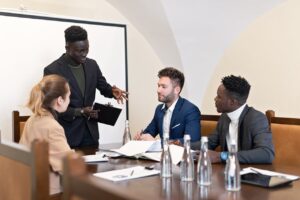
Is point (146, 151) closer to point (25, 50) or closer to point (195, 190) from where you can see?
point (195, 190)

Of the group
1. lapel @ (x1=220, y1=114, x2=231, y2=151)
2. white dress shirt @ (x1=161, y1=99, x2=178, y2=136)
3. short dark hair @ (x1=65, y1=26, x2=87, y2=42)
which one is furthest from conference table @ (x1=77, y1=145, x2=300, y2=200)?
short dark hair @ (x1=65, y1=26, x2=87, y2=42)

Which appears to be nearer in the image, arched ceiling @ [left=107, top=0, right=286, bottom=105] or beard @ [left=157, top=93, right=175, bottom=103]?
beard @ [left=157, top=93, right=175, bottom=103]

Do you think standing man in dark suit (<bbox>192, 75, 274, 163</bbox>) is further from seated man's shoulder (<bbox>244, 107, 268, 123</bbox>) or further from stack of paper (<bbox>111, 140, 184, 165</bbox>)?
stack of paper (<bbox>111, 140, 184, 165</bbox>)

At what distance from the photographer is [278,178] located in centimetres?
164

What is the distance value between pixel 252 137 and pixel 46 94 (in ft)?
3.51

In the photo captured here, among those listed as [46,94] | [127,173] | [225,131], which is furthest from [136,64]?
[127,173]

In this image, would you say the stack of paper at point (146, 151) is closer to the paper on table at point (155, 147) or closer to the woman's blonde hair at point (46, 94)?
the paper on table at point (155, 147)

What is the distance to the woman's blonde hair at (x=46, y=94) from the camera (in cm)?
202

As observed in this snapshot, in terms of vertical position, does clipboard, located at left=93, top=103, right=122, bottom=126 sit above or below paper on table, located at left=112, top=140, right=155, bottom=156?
above

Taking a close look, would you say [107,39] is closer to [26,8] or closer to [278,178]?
[26,8]

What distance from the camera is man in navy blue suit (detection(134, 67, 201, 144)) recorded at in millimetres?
2686

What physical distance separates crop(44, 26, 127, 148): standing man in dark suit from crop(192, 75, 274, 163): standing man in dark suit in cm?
81

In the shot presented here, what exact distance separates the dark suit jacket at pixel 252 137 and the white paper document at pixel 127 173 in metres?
0.48

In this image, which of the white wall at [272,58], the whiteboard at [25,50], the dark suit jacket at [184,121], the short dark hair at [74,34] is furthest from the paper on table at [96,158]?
the white wall at [272,58]
